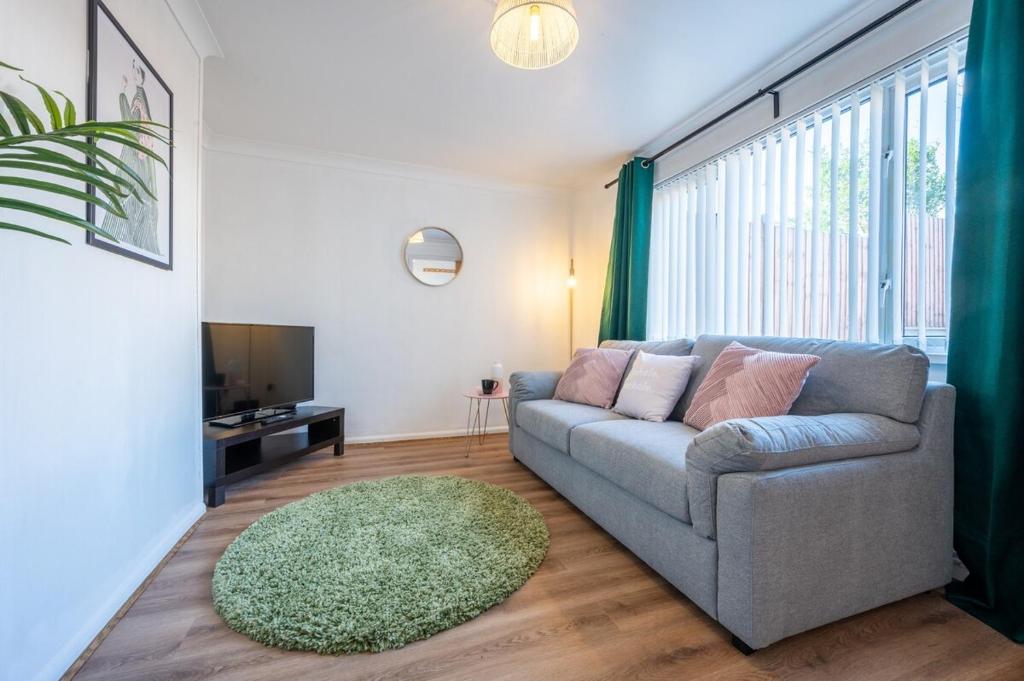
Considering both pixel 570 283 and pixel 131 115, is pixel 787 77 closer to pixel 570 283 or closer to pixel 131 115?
pixel 570 283

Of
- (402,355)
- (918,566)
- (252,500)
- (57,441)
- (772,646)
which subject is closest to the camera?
(57,441)

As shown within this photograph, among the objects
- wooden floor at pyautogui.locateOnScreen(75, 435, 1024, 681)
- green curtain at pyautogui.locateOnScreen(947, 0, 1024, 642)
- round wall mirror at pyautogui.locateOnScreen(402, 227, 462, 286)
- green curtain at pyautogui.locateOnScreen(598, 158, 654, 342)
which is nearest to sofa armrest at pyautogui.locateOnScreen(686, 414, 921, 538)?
green curtain at pyautogui.locateOnScreen(947, 0, 1024, 642)

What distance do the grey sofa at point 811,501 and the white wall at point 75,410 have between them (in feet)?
5.91

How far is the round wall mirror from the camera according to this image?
3.82 meters

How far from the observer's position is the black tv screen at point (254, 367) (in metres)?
2.60

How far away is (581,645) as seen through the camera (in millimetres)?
1351

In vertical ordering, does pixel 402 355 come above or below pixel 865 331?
below

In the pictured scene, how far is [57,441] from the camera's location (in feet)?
4.05

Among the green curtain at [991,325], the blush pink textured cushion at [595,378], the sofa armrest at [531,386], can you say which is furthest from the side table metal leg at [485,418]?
the green curtain at [991,325]

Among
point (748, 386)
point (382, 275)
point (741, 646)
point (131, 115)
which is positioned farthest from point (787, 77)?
point (382, 275)

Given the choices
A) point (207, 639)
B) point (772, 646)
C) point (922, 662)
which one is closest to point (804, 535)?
point (772, 646)

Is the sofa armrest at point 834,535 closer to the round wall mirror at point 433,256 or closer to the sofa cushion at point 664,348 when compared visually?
the sofa cushion at point 664,348

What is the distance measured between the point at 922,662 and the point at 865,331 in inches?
50.8

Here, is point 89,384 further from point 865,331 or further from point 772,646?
point 865,331
